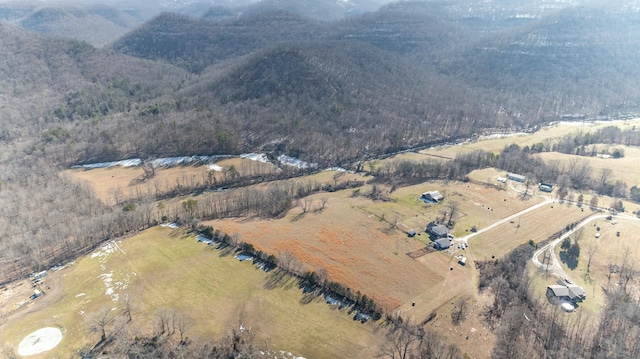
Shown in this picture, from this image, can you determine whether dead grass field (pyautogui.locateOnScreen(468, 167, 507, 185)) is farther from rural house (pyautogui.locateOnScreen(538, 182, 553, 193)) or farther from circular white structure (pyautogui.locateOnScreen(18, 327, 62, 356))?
circular white structure (pyautogui.locateOnScreen(18, 327, 62, 356))

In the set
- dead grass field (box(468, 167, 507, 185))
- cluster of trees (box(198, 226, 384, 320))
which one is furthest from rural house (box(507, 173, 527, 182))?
cluster of trees (box(198, 226, 384, 320))

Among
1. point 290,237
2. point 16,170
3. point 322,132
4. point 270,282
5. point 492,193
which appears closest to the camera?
point 270,282

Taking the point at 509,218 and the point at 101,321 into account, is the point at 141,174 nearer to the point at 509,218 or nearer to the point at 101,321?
the point at 101,321

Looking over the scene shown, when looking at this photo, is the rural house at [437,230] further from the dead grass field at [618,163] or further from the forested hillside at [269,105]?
the dead grass field at [618,163]

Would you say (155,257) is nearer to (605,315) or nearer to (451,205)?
(451,205)

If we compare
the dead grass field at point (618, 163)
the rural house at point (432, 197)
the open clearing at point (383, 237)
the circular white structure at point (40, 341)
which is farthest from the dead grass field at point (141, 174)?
the dead grass field at point (618, 163)

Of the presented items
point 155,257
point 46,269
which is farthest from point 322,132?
point 46,269

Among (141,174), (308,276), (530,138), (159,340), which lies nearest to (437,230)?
(308,276)
